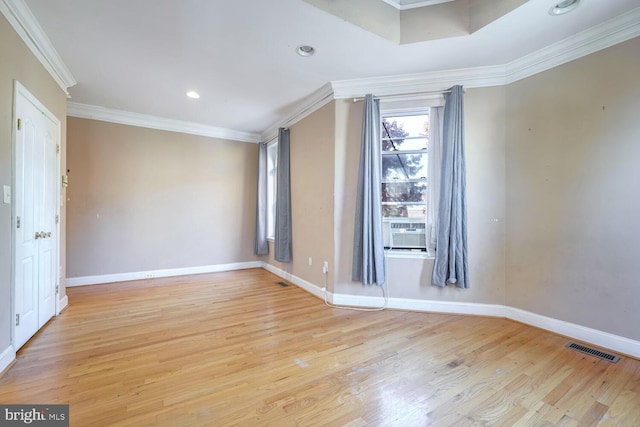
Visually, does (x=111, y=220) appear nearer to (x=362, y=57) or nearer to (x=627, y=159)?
(x=362, y=57)

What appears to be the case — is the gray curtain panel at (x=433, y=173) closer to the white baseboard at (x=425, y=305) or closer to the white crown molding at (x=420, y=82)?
the white crown molding at (x=420, y=82)

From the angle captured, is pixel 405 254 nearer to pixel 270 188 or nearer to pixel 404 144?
pixel 404 144

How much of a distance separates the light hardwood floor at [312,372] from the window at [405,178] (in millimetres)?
905

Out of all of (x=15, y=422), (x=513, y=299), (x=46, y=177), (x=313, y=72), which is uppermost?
(x=313, y=72)

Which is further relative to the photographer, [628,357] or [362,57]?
[362,57]

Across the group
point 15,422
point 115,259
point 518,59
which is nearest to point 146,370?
point 15,422

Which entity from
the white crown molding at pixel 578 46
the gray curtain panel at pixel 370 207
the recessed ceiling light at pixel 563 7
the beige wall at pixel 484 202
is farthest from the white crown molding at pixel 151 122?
the recessed ceiling light at pixel 563 7

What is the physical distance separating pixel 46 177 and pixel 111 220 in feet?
5.66

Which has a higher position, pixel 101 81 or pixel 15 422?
pixel 101 81

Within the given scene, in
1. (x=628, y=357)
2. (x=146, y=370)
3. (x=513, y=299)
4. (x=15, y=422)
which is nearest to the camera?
(x=15, y=422)

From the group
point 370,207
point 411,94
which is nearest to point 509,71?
point 411,94

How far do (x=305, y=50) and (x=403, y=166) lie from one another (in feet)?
5.36

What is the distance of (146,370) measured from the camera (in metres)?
1.92

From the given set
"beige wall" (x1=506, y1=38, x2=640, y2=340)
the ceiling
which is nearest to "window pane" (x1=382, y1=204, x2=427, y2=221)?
"beige wall" (x1=506, y1=38, x2=640, y2=340)
